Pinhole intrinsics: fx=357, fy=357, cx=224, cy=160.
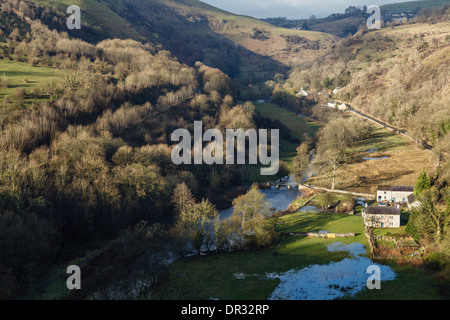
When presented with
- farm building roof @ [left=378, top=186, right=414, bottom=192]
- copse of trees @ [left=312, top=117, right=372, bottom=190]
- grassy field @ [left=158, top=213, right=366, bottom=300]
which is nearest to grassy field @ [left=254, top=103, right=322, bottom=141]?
copse of trees @ [left=312, top=117, right=372, bottom=190]

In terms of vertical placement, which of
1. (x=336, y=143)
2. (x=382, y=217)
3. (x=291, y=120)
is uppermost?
(x=291, y=120)

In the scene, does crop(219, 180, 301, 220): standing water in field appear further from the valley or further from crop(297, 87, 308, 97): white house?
crop(297, 87, 308, 97): white house

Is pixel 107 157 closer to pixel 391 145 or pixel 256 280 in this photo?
pixel 256 280

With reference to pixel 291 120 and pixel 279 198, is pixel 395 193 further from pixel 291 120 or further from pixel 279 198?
pixel 291 120

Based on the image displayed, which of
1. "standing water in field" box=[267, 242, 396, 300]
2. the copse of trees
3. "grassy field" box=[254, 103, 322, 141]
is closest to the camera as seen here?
"standing water in field" box=[267, 242, 396, 300]

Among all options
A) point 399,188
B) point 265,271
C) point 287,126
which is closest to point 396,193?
point 399,188
